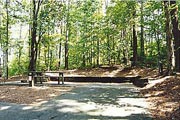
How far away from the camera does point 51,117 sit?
8.95 m

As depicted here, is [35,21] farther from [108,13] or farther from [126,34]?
[126,34]

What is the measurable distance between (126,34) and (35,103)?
27894 mm

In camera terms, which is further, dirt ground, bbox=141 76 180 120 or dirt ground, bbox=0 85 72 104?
dirt ground, bbox=0 85 72 104

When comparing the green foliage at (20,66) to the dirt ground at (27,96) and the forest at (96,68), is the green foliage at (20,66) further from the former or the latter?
the dirt ground at (27,96)

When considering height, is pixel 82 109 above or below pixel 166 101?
below

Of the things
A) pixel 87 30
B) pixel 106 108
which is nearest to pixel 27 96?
pixel 106 108

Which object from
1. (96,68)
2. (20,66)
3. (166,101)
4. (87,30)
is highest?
(87,30)

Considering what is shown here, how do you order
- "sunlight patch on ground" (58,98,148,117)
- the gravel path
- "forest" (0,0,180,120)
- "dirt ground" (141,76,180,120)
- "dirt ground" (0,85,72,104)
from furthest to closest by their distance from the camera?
"dirt ground" (0,85,72,104) → "forest" (0,0,180,120) → "sunlight patch on ground" (58,98,148,117) → the gravel path → "dirt ground" (141,76,180,120)

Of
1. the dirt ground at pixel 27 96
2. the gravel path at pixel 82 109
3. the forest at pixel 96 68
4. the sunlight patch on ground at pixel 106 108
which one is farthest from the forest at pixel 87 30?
the sunlight patch on ground at pixel 106 108

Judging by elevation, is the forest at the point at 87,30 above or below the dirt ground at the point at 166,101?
above

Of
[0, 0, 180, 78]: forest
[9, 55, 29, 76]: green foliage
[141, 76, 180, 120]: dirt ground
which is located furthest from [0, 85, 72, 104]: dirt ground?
[9, 55, 29, 76]: green foliage

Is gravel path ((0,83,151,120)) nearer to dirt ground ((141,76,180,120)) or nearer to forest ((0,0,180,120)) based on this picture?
forest ((0,0,180,120))

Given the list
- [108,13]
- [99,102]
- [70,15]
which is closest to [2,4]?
[70,15]

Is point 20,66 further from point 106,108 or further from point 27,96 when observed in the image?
point 106,108
